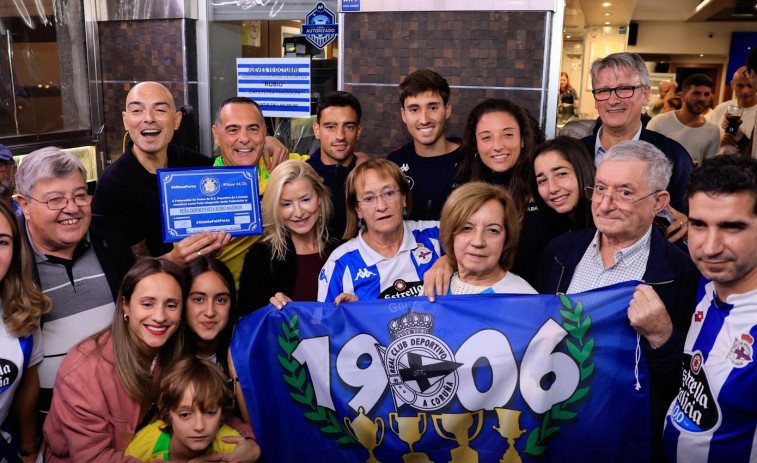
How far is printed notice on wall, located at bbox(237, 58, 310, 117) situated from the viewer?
551cm

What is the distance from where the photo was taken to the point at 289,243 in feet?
10.8

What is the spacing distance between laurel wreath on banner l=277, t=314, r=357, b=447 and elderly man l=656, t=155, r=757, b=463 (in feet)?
4.19

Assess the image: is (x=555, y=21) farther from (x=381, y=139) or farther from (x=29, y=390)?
(x=29, y=390)

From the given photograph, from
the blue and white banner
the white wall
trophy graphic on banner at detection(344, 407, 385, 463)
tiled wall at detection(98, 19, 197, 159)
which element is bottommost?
trophy graphic on banner at detection(344, 407, 385, 463)

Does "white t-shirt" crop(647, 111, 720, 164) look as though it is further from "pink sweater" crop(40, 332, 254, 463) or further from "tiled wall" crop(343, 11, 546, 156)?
"pink sweater" crop(40, 332, 254, 463)

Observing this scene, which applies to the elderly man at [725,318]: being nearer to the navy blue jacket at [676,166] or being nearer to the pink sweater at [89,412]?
the navy blue jacket at [676,166]

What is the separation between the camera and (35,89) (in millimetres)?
5742

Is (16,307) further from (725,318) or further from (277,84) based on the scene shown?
(277,84)

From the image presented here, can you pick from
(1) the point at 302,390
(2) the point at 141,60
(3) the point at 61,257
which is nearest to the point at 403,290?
(1) the point at 302,390

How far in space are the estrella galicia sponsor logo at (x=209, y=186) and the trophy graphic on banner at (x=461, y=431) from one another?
1518mm

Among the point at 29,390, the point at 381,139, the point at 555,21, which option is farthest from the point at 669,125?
the point at 29,390

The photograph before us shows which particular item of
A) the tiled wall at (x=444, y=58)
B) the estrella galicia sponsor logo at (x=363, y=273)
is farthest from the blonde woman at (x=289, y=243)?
the tiled wall at (x=444, y=58)

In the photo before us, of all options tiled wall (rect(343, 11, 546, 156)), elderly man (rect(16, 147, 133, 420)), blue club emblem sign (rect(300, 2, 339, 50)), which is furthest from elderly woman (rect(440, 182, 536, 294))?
blue club emblem sign (rect(300, 2, 339, 50))

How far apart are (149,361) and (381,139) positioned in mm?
2858
